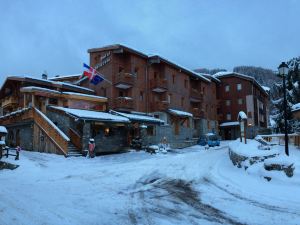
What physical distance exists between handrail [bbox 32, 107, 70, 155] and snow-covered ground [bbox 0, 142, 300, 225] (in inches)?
309

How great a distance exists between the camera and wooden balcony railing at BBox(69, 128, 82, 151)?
2450 centimetres

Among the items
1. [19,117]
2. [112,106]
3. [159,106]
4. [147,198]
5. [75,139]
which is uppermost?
[159,106]

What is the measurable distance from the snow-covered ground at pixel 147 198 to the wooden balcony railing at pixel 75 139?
9.09 m

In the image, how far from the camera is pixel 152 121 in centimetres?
3269

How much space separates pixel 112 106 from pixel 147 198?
25349 mm

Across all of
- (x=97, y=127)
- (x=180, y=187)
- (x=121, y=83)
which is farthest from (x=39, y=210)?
(x=121, y=83)

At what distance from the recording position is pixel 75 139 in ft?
81.8

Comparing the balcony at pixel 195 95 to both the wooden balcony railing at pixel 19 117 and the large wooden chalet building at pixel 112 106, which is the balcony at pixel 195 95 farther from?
the wooden balcony railing at pixel 19 117

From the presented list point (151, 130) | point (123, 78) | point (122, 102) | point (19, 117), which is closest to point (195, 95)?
point (151, 130)

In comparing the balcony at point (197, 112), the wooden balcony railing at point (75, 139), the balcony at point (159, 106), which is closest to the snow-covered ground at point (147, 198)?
the wooden balcony railing at point (75, 139)

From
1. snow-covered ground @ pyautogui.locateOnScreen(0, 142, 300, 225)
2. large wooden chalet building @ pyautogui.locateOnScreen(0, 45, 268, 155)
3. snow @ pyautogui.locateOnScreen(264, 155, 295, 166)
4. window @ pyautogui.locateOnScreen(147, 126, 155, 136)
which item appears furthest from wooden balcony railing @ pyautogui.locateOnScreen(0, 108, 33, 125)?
snow @ pyautogui.locateOnScreen(264, 155, 295, 166)

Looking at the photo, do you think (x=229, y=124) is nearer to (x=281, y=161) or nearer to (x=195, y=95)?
(x=195, y=95)

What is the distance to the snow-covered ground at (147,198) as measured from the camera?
7184 mm

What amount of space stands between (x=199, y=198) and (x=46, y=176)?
26.1 ft
